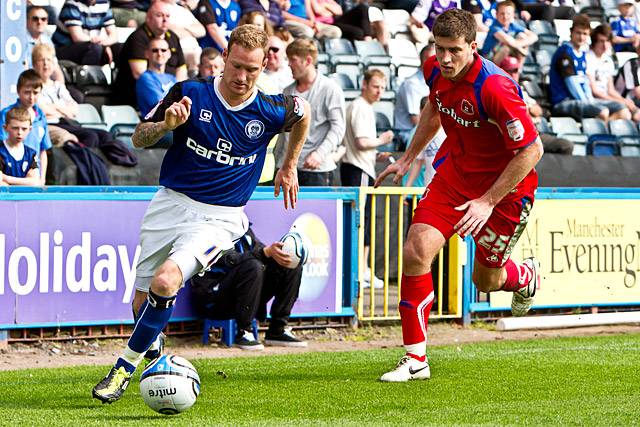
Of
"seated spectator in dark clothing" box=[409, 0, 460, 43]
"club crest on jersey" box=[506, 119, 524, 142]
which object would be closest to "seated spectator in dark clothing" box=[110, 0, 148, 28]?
"seated spectator in dark clothing" box=[409, 0, 460, 43]

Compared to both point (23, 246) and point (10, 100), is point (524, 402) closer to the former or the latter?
point (23, 246)

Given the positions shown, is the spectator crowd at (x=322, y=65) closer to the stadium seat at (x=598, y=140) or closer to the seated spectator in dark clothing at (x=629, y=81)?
the seated spectator in dark clothing at (x=629, y=81)

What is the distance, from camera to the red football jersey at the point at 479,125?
25.5ft

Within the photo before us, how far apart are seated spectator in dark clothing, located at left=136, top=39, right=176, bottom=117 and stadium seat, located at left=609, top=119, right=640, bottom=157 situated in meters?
7.68

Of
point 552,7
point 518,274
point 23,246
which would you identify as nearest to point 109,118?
point 23,246

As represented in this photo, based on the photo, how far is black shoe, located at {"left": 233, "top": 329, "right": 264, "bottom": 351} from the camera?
33.7ft

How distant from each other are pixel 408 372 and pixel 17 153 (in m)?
4.46

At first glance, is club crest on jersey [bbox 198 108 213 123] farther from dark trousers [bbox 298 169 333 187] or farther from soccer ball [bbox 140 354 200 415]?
dark trousers [bbox 298 169 333 187]

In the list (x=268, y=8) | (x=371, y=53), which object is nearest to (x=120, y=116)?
(x=268, y=8)

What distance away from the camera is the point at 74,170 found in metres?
11.7

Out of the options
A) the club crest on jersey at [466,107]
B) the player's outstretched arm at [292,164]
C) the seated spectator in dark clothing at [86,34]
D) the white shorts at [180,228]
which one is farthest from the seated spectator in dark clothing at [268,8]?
the white shorts at [180,228]

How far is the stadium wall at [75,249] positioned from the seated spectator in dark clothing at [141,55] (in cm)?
345

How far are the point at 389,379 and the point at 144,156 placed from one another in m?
5.04

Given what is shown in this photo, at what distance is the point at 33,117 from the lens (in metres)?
11.4
